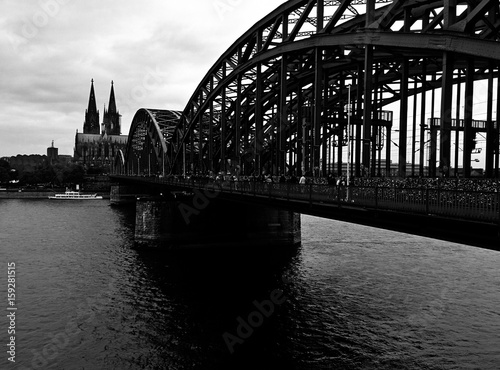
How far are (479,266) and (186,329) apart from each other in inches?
1082

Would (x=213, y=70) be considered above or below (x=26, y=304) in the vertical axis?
above

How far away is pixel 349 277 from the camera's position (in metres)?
37.0

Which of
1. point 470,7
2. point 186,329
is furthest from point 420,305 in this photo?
point 470,7

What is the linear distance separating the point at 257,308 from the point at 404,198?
1504cm

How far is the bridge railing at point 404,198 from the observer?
14789mm

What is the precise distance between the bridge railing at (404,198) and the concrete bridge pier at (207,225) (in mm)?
21848

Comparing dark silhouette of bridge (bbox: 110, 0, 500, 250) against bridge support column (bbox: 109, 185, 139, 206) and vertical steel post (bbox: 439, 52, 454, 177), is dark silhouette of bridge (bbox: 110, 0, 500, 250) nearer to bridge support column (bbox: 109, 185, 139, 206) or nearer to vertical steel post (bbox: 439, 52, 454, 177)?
vertical steel post (bbox: 439, 52, 454, 177)

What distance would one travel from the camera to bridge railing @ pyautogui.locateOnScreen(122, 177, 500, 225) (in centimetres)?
1479

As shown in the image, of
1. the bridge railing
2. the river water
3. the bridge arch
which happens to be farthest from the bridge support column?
the bridge railing

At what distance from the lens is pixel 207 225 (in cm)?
5191

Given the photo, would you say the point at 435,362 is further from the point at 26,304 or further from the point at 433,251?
the point at 433,251

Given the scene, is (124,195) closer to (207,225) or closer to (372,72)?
(207,225)

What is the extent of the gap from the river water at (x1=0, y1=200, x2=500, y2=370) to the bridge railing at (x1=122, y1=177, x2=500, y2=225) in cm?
740

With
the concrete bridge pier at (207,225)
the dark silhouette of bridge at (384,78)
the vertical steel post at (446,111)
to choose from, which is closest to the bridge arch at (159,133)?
the dark silhouette of bridge at (384,78)
